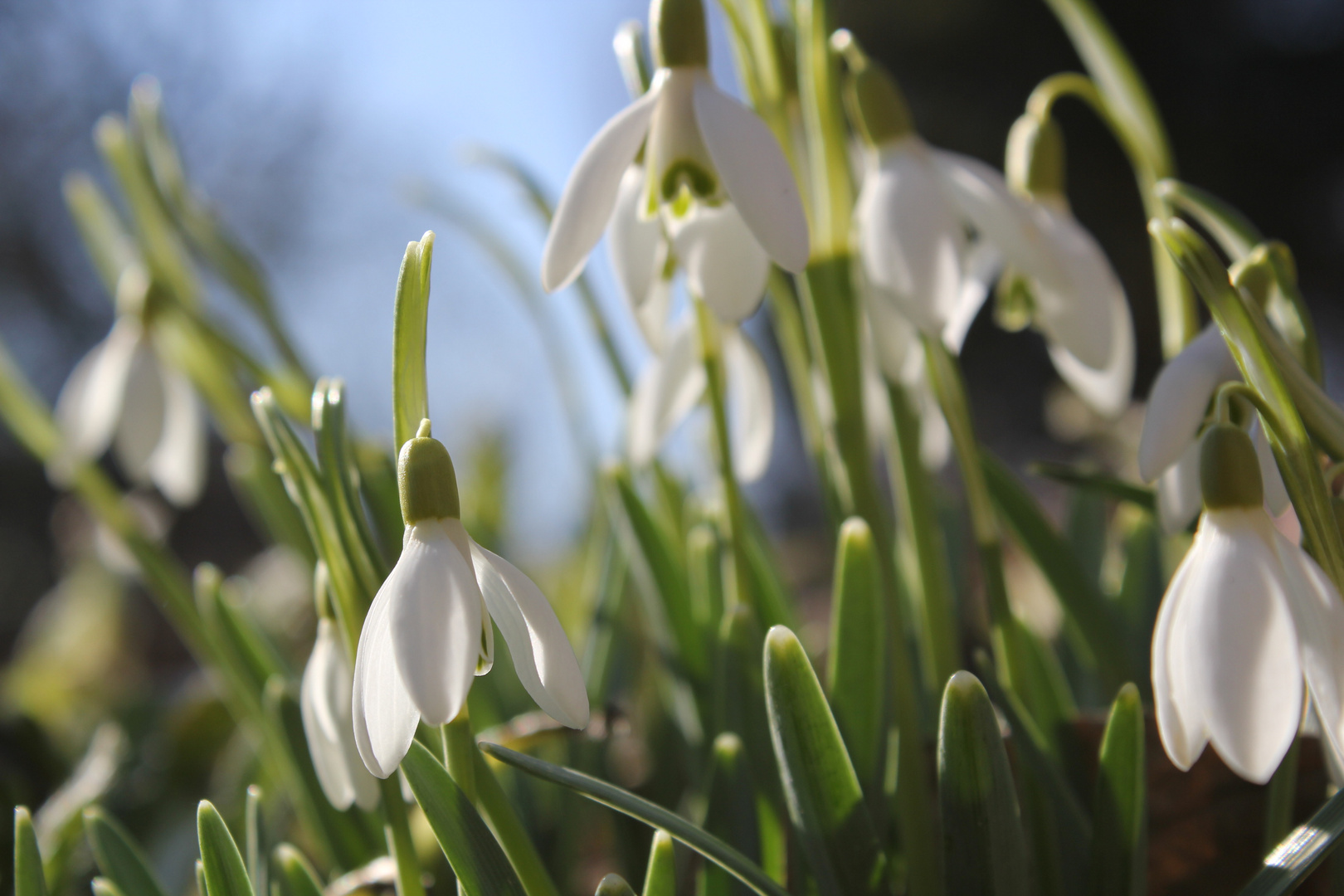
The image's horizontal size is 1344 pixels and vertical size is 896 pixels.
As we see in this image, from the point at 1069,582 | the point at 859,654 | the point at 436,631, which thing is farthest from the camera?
the point at 1069,582

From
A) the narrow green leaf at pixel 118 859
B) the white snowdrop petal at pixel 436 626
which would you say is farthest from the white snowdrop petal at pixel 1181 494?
the narrow green leaf at pixel 118 859

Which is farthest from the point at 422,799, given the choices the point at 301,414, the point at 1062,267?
the point at 301,414

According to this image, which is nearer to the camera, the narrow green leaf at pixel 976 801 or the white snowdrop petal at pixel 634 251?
the narrow green leaf at pixel 976 801

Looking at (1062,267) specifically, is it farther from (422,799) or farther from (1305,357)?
(422,799)

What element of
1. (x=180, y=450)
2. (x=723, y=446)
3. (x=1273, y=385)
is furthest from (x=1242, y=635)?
(x=180, y=450)

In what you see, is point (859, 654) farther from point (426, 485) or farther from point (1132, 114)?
point (1132, 114)

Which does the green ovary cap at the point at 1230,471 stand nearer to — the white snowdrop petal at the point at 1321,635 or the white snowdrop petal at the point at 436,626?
the white snowdrop petal at the point at 1321,635
